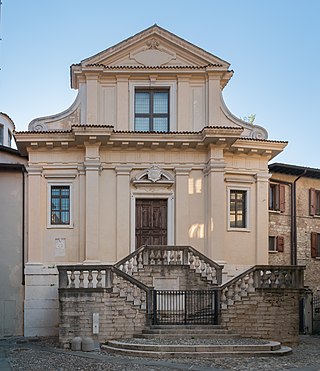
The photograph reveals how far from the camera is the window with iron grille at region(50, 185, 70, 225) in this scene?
83.9 ft

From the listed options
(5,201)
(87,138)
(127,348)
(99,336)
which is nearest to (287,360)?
(127,348)

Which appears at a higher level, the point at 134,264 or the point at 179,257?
the point at 179,257

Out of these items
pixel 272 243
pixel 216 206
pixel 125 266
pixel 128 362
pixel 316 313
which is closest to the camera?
pixel 128 362

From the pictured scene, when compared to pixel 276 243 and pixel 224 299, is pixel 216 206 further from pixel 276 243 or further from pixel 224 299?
pixel 276 243

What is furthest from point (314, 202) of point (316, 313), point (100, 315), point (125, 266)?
point (100, 315)

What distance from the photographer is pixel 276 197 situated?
31281mm

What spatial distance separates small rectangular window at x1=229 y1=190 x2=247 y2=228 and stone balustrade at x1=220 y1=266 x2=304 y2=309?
4.61 meters

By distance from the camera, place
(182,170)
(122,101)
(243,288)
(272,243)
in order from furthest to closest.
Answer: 1. (272,243)
2. (122,101)
3. (182,170)
4. (243,288)

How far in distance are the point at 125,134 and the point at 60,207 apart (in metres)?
3.92

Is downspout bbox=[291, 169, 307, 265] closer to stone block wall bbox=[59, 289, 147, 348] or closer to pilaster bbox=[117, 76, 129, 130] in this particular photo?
pilaster bbox=[117, 76, 129, 130]

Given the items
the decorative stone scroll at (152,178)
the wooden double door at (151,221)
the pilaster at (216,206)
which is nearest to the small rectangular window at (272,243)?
the pilaster at (216,206)

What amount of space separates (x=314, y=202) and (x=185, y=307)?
14.1 metres

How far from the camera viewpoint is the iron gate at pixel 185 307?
21062 mm

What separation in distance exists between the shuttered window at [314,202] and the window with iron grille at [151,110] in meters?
10.2
